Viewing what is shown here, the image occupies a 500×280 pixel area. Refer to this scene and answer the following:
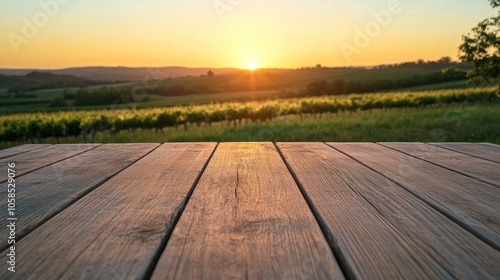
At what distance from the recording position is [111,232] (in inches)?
40.1

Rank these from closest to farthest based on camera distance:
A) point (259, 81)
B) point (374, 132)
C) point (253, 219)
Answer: point (253, 219), point (374, 132), point (259, 81)

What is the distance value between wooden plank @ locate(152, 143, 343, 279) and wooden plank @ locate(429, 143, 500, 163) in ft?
4.46

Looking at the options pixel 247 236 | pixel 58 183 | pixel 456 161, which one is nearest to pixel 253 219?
pixel 247 236

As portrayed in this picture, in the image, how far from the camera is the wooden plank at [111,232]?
0.81 meters

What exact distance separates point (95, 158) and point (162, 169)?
2.06 feet

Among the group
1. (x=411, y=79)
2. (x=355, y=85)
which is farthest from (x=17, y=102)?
(x=411, y=79)

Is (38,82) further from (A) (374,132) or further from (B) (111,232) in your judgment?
(B) (111,232)

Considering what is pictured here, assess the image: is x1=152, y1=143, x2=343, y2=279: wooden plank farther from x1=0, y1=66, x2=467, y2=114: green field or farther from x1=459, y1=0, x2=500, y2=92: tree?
x1=0, y1=66, x2=467, y2=114: green field

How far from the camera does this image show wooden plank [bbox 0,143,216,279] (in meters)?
0.81

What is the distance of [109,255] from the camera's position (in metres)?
0.88

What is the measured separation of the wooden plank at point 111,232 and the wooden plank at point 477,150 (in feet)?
5.66

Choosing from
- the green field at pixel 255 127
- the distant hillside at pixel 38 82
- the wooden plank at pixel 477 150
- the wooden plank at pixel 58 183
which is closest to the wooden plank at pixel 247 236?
the wooden plank at pixel 58 183

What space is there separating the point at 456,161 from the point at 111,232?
1833 mm

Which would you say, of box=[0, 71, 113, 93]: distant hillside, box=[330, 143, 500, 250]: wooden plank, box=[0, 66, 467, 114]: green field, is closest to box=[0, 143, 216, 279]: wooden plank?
box=[330, 143, 500, 250]: wooden plank
